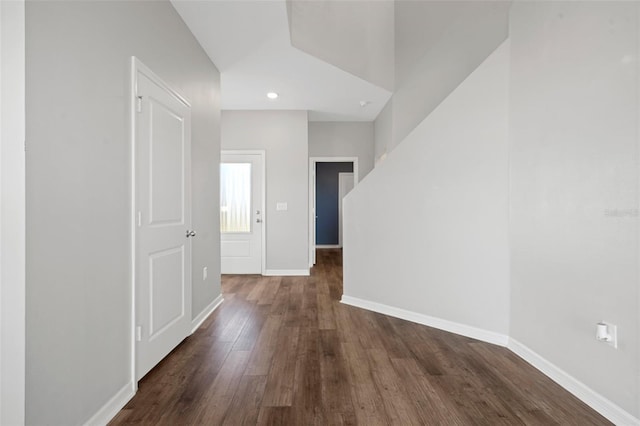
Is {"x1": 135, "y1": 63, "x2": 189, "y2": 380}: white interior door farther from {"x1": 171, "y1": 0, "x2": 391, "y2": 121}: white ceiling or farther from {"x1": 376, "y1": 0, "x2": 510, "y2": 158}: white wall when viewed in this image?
{"x1": 376, "y1": 0, "x2": 510, "y2": 158}: white wall

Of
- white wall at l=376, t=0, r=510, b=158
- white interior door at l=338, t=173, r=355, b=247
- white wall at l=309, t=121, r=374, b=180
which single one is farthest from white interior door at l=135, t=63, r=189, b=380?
white interior door at l=338, t=173, r=355, b=247

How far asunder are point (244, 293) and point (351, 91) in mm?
2978

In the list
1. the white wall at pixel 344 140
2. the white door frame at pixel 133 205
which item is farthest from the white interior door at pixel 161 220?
the white wall at pixel 344 140

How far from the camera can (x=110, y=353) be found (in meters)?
1.83

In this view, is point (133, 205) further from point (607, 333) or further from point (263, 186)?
point (263, 186)

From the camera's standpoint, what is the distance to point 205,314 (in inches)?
133

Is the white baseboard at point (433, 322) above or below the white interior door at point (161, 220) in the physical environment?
below

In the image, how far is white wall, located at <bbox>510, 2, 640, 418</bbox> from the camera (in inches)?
66.6

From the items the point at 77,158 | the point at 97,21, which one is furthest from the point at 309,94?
the point at 77,158

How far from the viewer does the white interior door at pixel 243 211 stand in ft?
18.2

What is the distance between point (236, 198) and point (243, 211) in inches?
9.4

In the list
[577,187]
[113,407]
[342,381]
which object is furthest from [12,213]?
[577,187]

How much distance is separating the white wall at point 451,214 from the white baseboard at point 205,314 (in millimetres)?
1618

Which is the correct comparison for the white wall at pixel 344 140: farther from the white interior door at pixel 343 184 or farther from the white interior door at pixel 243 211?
the white interior door at pixel 343 184
